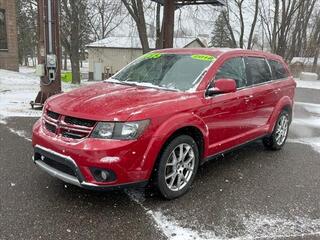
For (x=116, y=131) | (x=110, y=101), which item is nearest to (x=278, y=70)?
(x=110, y=101)

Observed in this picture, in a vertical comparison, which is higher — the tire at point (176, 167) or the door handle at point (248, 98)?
the door handle at point (248, 98)

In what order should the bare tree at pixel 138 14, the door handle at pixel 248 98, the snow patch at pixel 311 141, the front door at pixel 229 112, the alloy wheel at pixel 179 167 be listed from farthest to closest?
the bare tree at pixel 138 14, the snow patch at pixel 311 141, the door handle at pixel 248 98, the front door at pixel 229 112, the alloy wheel at pixel 179 167

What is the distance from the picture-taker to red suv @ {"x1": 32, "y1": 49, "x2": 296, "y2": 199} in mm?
3420

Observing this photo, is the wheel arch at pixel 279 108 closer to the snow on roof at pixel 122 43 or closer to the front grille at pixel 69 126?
the front grille at pixel 69 126

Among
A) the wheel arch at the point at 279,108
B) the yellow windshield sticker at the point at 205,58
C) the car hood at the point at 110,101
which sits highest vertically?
the yellow windshield sticker at the point at 205,58

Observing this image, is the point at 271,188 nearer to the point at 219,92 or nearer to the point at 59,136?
the point at 219,92

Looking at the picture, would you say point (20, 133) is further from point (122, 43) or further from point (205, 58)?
point (122, 43)

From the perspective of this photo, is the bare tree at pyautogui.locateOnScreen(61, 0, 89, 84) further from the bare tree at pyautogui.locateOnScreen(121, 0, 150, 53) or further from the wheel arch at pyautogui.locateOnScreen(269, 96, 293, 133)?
the wheel arch at pyautogui.locateOnScreen(269, 96, 293, 133)

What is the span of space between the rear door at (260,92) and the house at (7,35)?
1921 centimetres

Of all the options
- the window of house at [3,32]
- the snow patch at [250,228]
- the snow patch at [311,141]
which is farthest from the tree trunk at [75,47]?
the snow patch at [250,228]

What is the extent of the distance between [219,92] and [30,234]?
264cm

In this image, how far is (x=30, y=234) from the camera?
3.20 meters

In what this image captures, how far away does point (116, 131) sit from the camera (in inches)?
134

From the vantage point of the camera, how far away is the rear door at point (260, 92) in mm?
5219
